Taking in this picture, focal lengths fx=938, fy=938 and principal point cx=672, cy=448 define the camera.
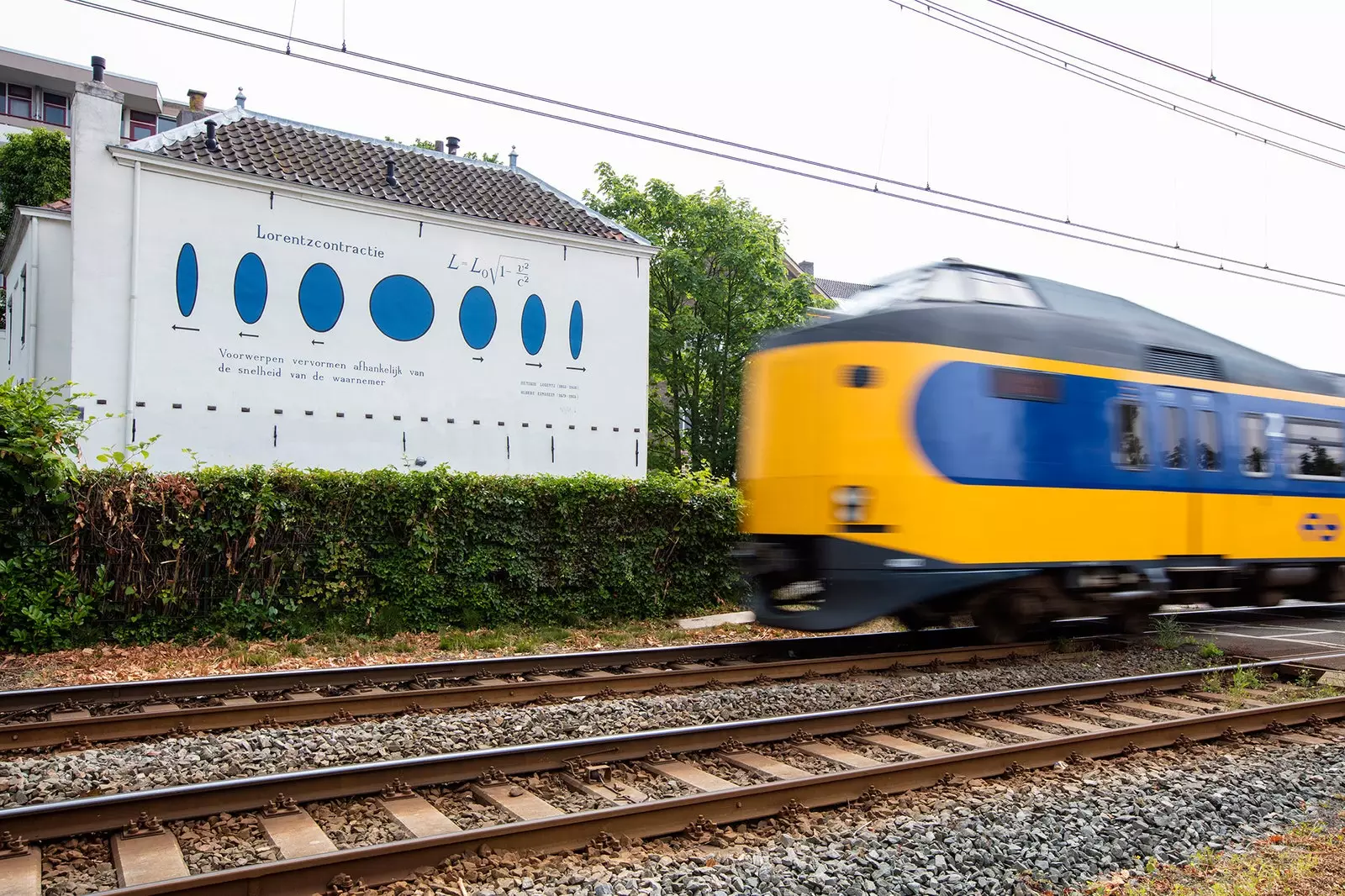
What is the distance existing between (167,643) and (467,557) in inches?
127

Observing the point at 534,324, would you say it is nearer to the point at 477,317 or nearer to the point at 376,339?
the point at 477,317

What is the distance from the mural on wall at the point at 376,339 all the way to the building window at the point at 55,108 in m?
45.9

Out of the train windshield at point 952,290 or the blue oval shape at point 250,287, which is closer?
the train windshield at point 952,290

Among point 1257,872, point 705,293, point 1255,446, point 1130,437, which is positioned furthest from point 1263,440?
point 705,293

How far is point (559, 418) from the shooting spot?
59.0ft

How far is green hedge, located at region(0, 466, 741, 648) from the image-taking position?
368 inches

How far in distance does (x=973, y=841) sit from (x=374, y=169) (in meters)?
16.7

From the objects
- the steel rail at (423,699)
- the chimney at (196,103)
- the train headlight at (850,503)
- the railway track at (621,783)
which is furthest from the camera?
the chimney at (196,103)

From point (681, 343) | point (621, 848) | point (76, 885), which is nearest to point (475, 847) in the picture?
point (621, 848)

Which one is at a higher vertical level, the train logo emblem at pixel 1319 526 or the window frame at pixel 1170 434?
the window frame at pixel 1170 434

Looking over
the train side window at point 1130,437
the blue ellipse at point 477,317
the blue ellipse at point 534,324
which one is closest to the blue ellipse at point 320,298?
the blue ellipse at point 477,317

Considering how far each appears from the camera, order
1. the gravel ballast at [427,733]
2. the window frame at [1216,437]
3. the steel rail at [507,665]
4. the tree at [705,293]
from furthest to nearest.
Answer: the tree at [705,293] → the window frame at [1216,437] → the steel rail at [507,665] → the gravel ballast at [427,733]

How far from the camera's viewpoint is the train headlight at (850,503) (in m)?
7.97

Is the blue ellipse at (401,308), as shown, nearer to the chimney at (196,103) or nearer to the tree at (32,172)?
the chimney at (196,103)
